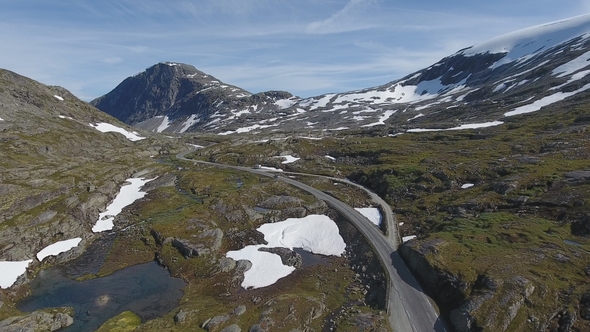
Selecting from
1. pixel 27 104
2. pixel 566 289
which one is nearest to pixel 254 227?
pixel 566 289

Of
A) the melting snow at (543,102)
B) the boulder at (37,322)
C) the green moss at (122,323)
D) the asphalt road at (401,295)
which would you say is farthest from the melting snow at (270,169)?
the melting snow at (543,102)

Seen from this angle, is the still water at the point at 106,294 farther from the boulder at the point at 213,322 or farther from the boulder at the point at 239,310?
the boulder at the point at 239,310

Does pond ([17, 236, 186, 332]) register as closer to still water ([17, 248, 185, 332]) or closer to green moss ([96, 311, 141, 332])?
still water ([17, 248, 185, 332])

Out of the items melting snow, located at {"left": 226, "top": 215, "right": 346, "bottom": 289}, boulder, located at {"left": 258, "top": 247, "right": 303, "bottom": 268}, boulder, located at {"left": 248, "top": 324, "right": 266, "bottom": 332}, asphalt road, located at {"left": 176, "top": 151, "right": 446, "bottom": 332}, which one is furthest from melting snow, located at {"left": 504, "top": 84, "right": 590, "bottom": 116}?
boulder, located at {"left": 248, "top": 324, "right": 266, "bottom": 332}

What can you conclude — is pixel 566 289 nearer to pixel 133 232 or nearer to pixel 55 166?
pixel 133 232

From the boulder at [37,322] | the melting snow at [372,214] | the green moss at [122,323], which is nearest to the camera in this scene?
the boulder at [37,322]

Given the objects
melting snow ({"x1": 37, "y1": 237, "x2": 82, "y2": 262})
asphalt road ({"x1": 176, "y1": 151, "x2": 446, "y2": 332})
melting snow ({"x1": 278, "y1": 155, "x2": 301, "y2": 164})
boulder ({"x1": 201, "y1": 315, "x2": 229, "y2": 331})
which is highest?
melting snow ({"x1": 278, "y1": 155, "x2": 301, "y2": 164})
